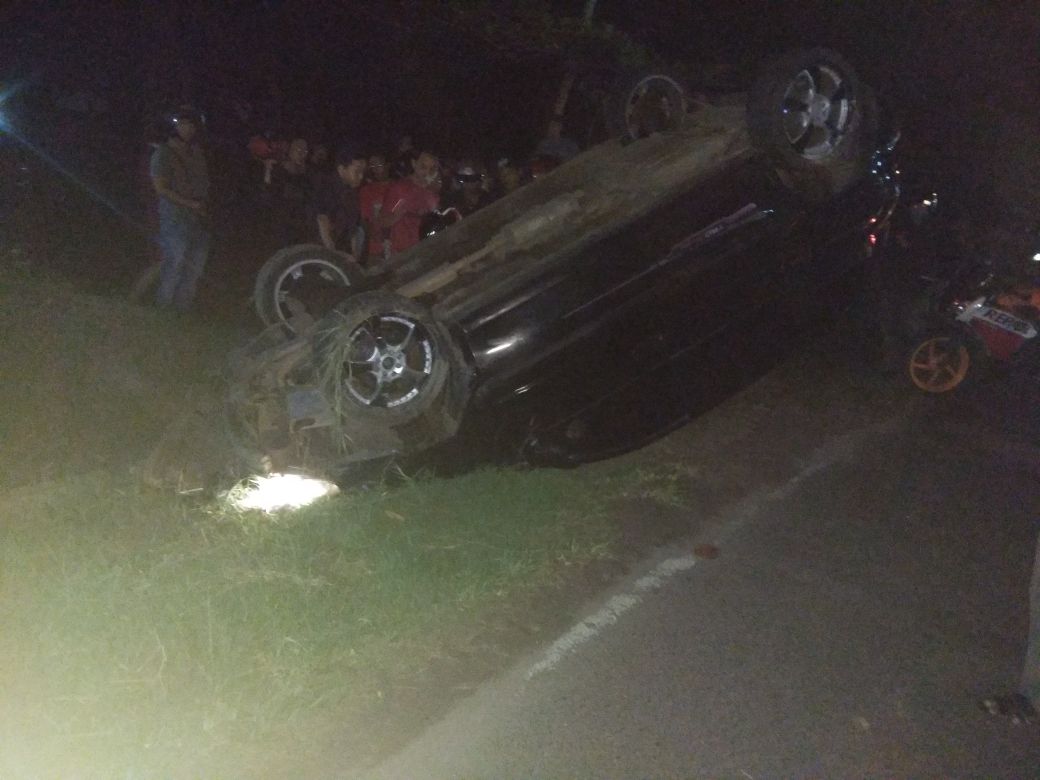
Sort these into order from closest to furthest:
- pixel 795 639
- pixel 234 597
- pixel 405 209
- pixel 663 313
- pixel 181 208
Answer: pixel 234 597, pixel 795 639, pixel 663 313, pixel 181 208, pixel 405 209

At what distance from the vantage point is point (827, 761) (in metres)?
3.73

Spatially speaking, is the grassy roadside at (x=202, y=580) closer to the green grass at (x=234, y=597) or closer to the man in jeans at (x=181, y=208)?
the green grass at (x=234, y=597)

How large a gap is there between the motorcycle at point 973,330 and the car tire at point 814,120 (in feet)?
7.71

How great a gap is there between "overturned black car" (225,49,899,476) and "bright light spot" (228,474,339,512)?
0.65 ft

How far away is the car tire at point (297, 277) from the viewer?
582 centimetres

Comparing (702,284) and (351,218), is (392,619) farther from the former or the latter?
(351,218)

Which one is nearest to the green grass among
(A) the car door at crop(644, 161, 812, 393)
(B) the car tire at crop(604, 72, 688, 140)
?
(A) the car door at crop(644, 161, 812, 393)

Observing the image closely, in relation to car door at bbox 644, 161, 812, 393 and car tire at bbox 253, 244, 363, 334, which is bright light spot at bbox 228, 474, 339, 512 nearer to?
car tire at bbox 253, 244, 363, 334

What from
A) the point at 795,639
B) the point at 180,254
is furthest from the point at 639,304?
the point at 180,254

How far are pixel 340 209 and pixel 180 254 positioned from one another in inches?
50.3

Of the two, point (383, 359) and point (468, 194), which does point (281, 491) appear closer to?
point (383, 359)

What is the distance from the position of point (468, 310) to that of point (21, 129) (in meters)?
8.27

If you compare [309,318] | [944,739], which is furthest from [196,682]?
[944,739]

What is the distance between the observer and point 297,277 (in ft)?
19.3
